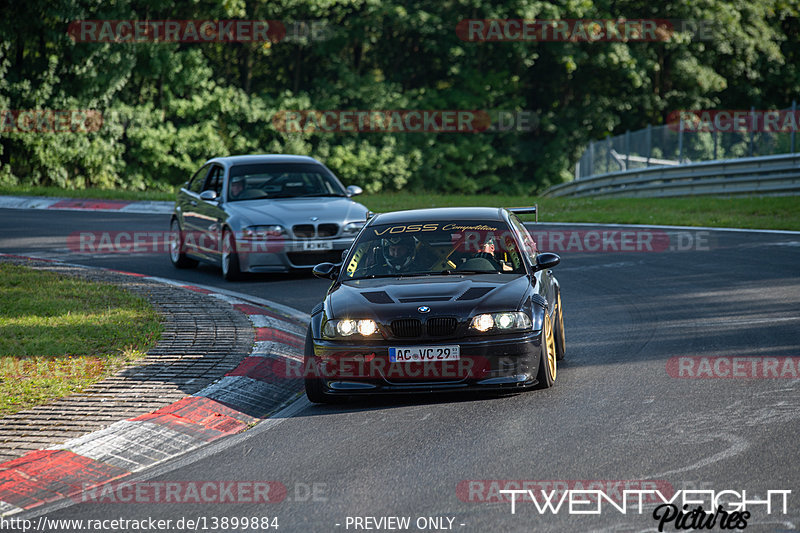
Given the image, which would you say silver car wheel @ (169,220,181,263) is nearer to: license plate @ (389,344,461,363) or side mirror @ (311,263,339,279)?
side mirror @ (311,263,339,279)

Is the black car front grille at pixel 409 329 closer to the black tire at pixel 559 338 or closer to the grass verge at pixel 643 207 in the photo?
the black tire at pixel 559 338

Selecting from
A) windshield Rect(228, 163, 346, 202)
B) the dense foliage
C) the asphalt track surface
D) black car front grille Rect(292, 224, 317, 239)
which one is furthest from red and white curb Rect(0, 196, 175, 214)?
the asphalt track surface

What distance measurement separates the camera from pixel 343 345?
760 centimetres

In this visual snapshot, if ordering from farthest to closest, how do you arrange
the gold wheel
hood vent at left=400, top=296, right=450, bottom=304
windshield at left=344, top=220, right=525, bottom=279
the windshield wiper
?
windshield at left=344, top=220, right=525, bottom=279 < the windshield wiper < the gold wheel < hood vent at left=400, top=296, right=450, bottom=304

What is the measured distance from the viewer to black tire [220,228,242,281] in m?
14.6

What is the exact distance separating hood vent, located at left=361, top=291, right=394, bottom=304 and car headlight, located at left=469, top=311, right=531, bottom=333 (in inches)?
25.8

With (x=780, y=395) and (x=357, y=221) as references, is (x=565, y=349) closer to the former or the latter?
(x=780, y=395)

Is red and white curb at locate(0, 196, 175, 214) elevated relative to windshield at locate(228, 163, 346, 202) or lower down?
lower down

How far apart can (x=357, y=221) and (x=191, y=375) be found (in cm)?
642

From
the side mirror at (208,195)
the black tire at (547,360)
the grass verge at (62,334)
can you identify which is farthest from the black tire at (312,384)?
the side mirror at (208,195)

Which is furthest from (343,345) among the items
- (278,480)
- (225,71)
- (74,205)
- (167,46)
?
(225,71)

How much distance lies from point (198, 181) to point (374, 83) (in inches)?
1243

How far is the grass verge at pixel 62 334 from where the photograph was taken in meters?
8.12

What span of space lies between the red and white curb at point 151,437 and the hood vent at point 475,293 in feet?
5.15
